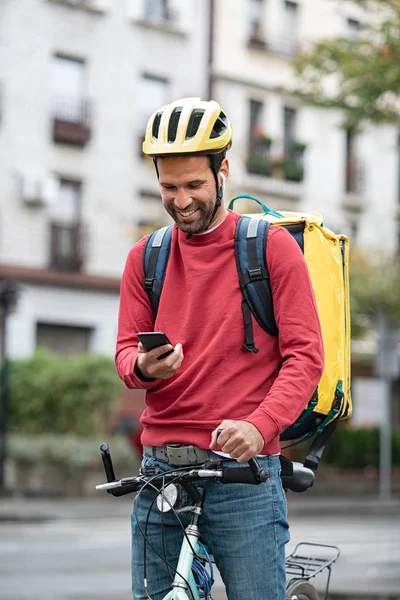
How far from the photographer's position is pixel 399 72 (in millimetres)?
19016

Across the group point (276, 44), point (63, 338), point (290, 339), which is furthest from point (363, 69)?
point (290, 339)

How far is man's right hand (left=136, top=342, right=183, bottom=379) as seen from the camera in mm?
3217

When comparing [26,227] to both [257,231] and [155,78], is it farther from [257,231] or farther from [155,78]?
[257,231]

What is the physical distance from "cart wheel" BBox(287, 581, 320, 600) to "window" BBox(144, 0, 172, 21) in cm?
2729

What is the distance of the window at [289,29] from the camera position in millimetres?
33906

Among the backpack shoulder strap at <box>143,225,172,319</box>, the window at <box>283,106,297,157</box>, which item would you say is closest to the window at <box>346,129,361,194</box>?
the window at <box>283,106,297,157</box>

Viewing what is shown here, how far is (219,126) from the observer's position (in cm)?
346

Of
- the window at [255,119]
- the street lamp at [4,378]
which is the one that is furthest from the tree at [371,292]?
the street lamp at [4,378]

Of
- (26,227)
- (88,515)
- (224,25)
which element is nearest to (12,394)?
(88,515)

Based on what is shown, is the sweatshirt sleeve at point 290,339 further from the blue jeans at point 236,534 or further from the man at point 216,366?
the blue jeans at point 236,534

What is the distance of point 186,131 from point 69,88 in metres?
26.1

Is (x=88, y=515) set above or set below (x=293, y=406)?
below

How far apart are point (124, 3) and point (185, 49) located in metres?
2.18

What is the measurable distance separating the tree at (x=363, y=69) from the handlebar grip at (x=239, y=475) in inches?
648
